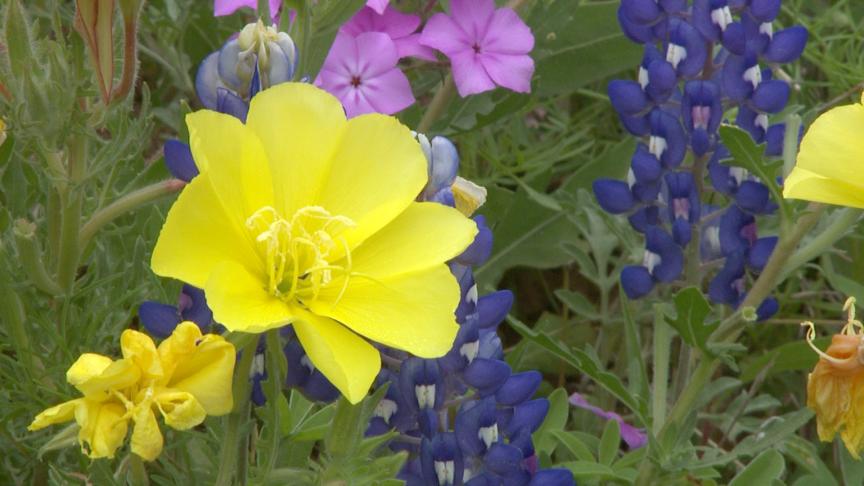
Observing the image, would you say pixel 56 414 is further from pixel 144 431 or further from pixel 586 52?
pixel 586 52

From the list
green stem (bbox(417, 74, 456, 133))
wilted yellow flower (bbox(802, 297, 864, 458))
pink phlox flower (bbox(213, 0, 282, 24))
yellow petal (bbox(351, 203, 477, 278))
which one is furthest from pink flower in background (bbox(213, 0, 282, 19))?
wilted yellow flower (bbox(802, 297, 864, 458))

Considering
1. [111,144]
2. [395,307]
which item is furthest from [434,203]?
[111,144]

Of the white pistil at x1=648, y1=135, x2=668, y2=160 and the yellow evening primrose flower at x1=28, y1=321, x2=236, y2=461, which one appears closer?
the yellow evening primrose flower at x1=28, y1=321, x2=236, y2=461

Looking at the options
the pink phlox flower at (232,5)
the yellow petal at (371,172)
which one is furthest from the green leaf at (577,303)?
the yellow petal at (371,172)

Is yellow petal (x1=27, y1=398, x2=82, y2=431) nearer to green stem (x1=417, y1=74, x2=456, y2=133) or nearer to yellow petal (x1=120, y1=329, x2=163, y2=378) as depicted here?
yellow petal (x1=120, y1=329, x2=163, y2=378)

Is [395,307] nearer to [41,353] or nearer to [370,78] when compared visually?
[41,353]

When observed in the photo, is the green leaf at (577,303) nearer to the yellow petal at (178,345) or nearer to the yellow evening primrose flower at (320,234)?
the yellow evening primrose flower at (320,234)

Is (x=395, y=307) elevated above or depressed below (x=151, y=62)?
above
